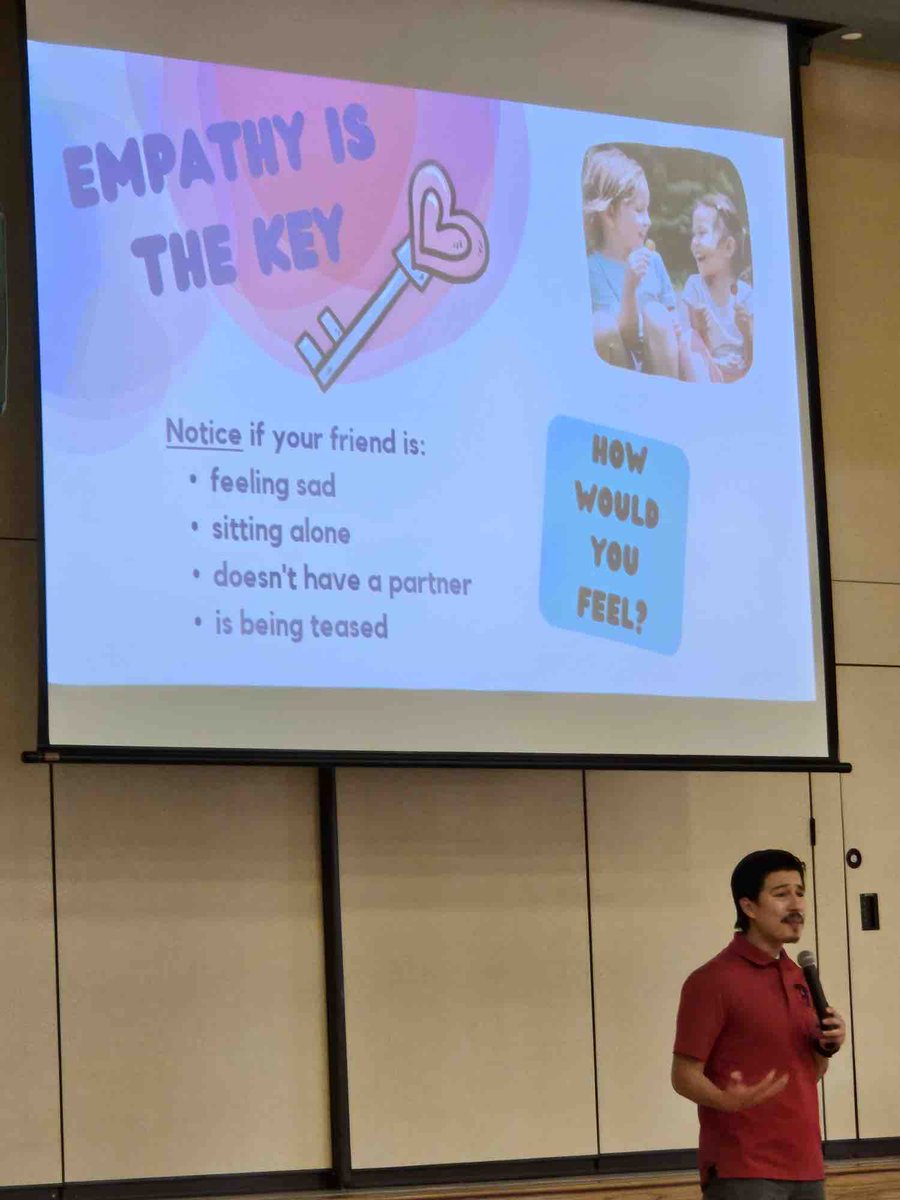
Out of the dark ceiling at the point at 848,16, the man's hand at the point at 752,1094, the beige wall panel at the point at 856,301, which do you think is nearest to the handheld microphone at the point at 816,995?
the man's hand at the point at 752,1094

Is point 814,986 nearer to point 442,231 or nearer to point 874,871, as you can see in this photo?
point 874,871

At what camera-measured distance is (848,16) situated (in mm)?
6082

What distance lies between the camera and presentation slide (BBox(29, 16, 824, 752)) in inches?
190

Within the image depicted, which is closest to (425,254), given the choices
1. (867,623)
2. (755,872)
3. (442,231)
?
(442,231)

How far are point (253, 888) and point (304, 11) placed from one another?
254 cm

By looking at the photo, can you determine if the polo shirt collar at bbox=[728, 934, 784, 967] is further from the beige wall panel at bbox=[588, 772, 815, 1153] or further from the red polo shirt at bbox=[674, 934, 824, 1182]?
the beige wall panel at bbox=[588, 772, 815, 1153]

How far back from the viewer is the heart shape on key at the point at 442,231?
532 centimetres

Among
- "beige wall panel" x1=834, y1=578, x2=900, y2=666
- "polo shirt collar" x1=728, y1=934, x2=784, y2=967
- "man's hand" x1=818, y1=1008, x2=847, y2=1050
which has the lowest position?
"man's hand" x1=818, y1=1008, x2=847, y2=1050

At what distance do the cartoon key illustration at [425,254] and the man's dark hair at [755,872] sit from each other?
2.10 metres

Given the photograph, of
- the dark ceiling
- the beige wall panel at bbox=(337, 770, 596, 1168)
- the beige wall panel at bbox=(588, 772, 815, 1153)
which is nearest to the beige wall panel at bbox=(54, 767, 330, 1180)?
the beige wall panel at bbox=(337, 770, 596, 1168)

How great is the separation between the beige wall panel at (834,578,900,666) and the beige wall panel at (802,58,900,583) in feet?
0.14

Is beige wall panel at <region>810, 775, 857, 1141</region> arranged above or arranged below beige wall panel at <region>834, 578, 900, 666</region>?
below

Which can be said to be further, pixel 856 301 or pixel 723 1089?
pixel 856 301

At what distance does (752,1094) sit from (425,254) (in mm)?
2777
